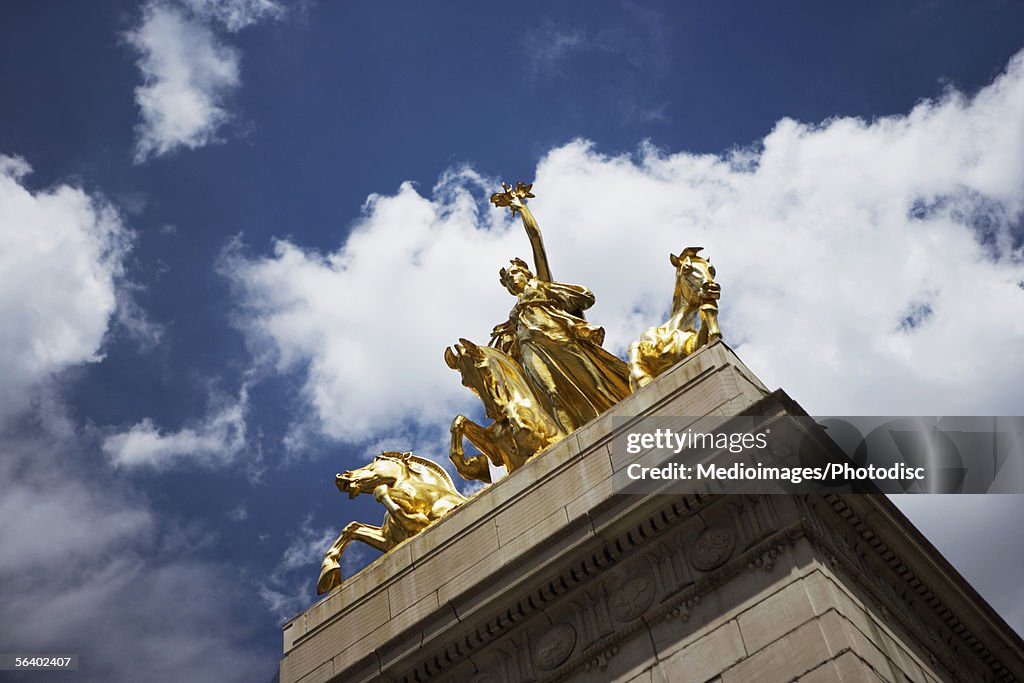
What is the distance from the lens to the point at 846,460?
12953 mm

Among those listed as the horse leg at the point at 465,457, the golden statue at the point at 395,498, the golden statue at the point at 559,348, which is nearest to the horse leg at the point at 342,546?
the golden statue at the point at 395,498

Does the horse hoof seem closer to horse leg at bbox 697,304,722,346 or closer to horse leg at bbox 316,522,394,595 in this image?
horse leg at bbox 316,522,394,595

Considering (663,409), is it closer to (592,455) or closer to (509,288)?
(592,455)

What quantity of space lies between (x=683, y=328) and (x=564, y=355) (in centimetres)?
208

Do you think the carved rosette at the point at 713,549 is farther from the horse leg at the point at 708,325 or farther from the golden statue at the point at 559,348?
the golden statue at the point at 559,348

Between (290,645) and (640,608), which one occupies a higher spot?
(290,645)

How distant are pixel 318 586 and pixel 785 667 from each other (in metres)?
7.39

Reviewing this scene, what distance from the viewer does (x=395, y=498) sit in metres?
16.4

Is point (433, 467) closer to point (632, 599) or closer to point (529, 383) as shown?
point (529, 383)

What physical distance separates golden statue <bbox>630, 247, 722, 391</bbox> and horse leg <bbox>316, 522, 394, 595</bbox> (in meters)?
4.20

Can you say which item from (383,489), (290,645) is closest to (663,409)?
(383,489)

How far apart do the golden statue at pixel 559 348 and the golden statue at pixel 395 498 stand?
6.35ft

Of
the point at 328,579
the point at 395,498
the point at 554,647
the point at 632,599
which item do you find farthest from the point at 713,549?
the point at 328,579

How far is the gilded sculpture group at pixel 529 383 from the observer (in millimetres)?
15422
